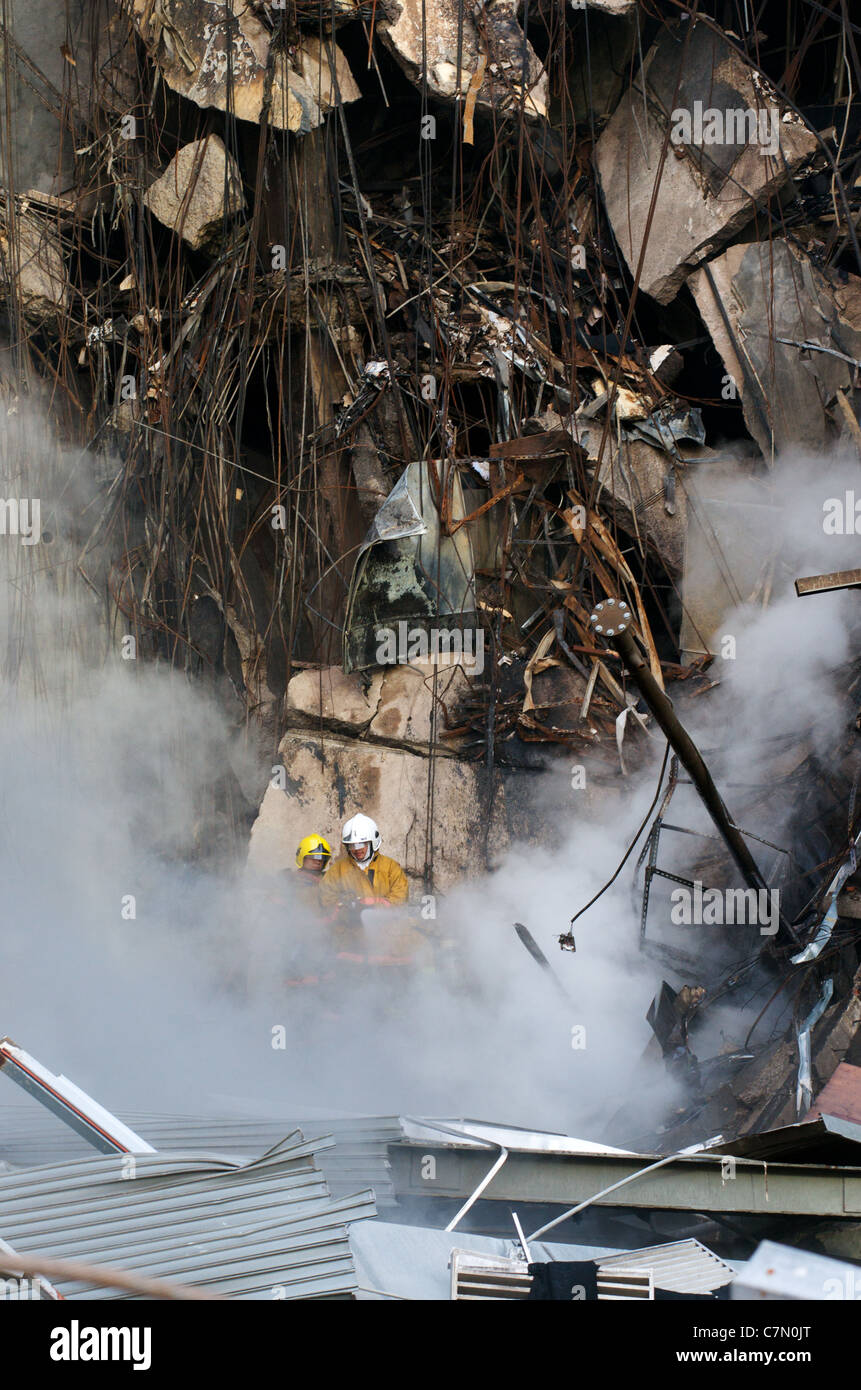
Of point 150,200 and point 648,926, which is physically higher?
point 150,200

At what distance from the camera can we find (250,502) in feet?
25.0

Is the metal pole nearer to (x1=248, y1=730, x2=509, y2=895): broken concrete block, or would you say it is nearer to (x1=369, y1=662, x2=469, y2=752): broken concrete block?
(x1=248, y1=730, x2=509, y2=895): broken concrete block

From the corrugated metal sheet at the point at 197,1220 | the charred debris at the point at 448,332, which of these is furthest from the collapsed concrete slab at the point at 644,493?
the corrugated metal sheet at the point at 197,1220

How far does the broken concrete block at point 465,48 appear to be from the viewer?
6855mm

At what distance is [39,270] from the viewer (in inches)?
297

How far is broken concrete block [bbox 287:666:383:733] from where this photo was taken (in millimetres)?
6832

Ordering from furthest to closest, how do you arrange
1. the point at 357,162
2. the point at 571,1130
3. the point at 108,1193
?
the point at 357,162
the point at 571,1130
the point at 108,1193

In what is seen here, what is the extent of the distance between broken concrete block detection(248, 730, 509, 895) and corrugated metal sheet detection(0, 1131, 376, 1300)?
3.36 m

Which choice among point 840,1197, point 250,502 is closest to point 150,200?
point 250,502

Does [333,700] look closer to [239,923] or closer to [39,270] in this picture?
[239,923]

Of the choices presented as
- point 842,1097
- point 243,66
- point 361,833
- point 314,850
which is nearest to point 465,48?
point 243,66

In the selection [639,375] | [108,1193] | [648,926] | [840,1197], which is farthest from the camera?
[639,375]
